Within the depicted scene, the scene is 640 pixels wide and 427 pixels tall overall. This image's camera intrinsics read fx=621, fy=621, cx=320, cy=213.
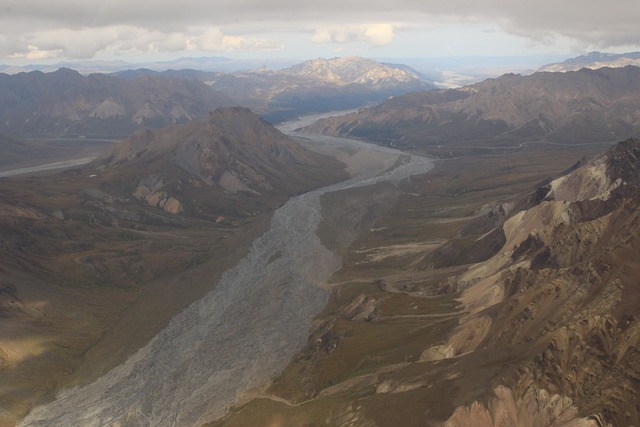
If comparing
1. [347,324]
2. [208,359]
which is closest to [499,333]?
[347,324]

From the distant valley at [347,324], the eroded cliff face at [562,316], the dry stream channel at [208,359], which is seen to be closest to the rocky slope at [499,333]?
the eroded cliff face at [562,316]

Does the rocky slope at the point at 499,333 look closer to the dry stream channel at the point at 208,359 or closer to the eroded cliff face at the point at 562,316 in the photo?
the eroded cliff face at the point at 562,316

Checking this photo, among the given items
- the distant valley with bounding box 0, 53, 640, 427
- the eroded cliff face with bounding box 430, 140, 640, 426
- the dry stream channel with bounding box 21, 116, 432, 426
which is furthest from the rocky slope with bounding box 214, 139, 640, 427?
the dry stream channel with bounding box 21, 116, 432, 426

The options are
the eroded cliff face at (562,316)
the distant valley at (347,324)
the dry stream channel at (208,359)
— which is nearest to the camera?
the eroded cliff face at (562,316)

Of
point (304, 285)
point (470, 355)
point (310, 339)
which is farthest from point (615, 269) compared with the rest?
point (304, 285)

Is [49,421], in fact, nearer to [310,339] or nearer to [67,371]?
[67,371]

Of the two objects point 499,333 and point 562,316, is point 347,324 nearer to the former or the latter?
point 499,333
